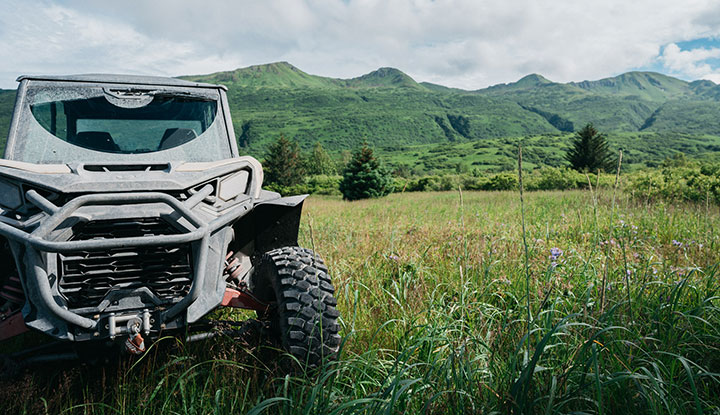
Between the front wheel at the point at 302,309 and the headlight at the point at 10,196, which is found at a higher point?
the headlight at the point at 10,196

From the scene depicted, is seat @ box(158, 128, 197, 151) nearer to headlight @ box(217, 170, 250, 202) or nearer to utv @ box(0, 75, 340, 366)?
utv @ box(0, 75, 340, 366)

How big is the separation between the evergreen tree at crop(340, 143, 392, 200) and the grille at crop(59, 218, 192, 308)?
37735 mm

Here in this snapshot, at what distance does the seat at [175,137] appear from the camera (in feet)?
10.6

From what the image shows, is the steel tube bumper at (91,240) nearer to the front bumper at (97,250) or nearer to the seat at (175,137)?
the front bumper at (97,250)

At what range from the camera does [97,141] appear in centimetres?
315

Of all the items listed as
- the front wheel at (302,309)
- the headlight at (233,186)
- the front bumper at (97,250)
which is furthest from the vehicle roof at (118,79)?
the front wheel at (302,309)

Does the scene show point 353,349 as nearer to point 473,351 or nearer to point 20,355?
point 473,351

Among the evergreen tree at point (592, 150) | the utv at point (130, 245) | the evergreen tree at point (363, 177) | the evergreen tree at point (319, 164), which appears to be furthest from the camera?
the evergreen tree at point (319, 164)

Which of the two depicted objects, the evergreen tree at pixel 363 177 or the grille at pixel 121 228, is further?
the evergreen tree at pixel 363 177

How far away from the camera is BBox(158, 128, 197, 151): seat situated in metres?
3.23

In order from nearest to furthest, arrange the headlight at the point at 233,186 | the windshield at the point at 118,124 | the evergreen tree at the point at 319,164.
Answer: the headlight at the point at 233,186, the windshield at the point at 118,124, the evergreen tree at the point at 319,164

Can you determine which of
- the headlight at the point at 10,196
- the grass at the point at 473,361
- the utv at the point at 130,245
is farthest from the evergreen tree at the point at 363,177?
the headlight at the point at 10,196

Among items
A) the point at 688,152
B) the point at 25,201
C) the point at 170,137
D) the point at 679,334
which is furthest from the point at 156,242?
the point at 688,152

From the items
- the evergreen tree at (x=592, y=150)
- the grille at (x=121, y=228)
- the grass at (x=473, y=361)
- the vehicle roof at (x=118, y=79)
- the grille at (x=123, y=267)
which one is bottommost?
the grass at (x=473, y=361)
